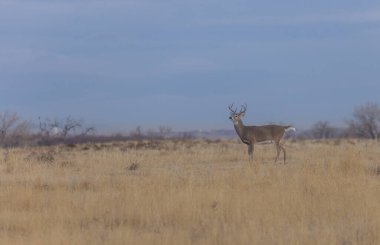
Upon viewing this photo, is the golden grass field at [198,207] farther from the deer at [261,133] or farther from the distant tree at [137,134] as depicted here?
the distant tree at [137,134]

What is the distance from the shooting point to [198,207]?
12.7 metres

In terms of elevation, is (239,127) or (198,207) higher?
(239,127)

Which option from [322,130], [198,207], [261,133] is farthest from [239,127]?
[322,130]

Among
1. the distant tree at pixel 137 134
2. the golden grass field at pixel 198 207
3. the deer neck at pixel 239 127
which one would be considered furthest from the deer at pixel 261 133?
the distant tree at pixel 137 134

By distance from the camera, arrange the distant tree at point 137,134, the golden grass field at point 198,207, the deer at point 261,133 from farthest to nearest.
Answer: the distant tree at point 137,134
the deer at point 261,133
the golden grass field at point 198,207

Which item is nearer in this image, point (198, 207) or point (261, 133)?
point (198, 207)

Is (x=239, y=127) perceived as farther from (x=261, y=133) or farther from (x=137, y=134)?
(x=137, y=134)

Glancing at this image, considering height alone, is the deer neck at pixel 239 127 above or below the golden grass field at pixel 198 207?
above

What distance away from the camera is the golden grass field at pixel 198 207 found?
10.3 metres

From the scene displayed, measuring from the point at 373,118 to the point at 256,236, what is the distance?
6103 cm

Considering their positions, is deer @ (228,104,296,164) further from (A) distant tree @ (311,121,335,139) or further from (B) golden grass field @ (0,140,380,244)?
(A) distant tree @ (311,121,335,139)

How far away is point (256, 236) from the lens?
10055mm

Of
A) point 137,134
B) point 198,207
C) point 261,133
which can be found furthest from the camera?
point 137,134

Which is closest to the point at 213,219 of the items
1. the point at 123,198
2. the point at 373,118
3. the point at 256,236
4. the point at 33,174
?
the point at 256,236
